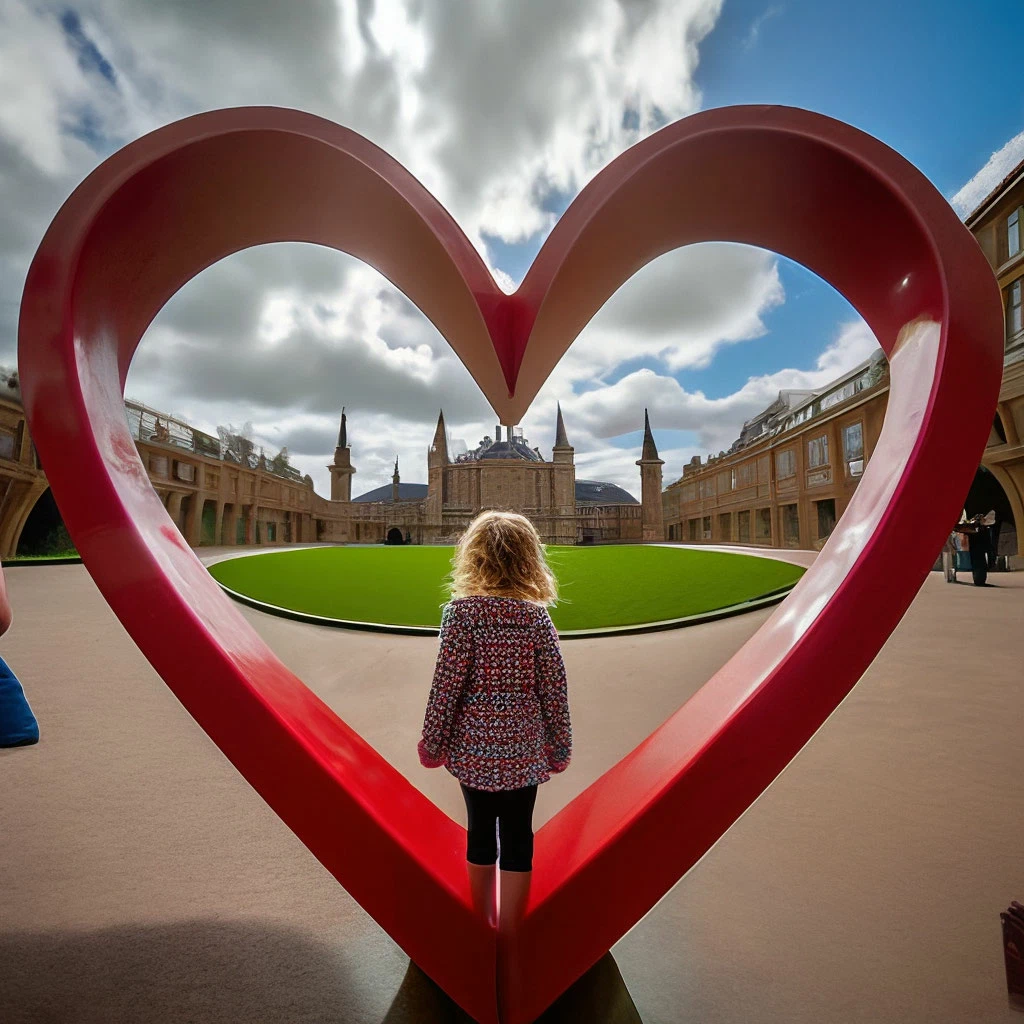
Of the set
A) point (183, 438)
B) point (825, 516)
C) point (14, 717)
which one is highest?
point (183, 438)

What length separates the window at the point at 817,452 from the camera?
1811cm

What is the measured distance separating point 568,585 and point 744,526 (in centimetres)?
1576

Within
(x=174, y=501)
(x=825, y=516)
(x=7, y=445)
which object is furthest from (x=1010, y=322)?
(x=174, y=501)

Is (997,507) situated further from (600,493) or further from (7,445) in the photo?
(600,493)

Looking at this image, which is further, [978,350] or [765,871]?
[765,871]

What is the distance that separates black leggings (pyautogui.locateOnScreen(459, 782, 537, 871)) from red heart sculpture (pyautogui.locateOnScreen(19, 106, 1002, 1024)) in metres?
0.13

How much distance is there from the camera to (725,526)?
26.8m

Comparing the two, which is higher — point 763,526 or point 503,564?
point 763,526

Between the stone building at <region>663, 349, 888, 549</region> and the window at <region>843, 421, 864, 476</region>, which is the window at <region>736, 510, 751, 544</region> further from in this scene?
the window at <region>843, 421, 864, 476</region>

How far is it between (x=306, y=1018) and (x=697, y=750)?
161cm

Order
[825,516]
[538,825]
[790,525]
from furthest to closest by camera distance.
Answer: [790,525], [825,516], [538,825]

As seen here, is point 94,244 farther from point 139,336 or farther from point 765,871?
point 765,871

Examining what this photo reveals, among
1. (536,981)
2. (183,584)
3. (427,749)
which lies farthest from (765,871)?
(183,584)

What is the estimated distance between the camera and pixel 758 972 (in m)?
2.17
